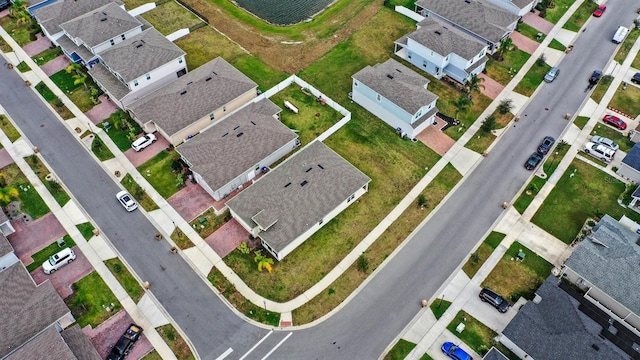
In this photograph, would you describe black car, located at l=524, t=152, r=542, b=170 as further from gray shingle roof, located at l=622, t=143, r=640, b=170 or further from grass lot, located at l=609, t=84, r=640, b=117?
grass lot, located at l=609, t=84, r=640, b=117

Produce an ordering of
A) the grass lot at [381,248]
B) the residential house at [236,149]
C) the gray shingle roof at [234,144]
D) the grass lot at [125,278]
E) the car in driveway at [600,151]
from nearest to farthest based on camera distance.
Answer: the grass lot at [381,248], the grass lot at [125,278], the residential house at [236,149], the gray shingle roof at [234,144], the car in driveway at [600,151]

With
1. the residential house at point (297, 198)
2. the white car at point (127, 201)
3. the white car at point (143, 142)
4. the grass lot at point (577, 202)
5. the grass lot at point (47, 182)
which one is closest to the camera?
the residential house at point (297, 198)

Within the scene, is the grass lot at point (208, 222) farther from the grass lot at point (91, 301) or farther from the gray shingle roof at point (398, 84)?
the gray shingle roof at point (398, 84)

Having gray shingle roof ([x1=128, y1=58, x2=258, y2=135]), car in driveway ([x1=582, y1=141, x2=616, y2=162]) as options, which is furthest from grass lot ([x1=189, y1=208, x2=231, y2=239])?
car in driveway ([x1=582, y1=141, x2=616, y2=162])

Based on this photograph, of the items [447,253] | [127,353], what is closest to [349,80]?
[447,253]

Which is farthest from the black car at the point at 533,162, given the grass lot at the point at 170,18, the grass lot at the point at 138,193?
the grass lot at the point at 170,18

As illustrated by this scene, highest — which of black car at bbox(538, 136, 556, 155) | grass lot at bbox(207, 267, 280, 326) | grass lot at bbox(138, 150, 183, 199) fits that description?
black car at bbox(538, 136, 556, 155)
